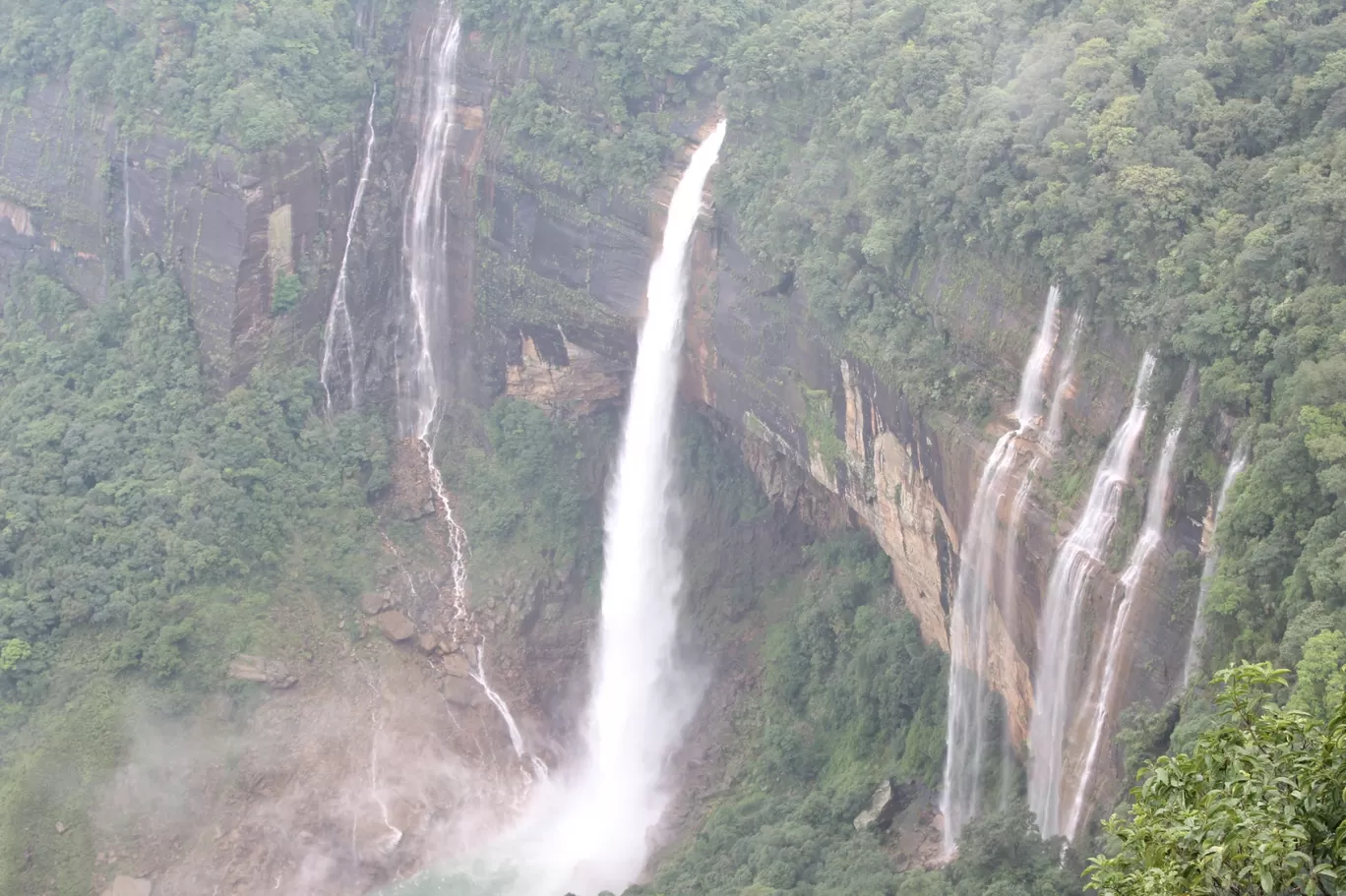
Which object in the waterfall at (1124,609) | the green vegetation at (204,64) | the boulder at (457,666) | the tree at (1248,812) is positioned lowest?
the boulder at (457,666)

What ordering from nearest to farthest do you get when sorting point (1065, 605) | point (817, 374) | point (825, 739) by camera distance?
point (1065, 605) → point (817, 374) → point (825, 739)

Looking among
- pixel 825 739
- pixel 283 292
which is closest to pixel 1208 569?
pixel 825 739

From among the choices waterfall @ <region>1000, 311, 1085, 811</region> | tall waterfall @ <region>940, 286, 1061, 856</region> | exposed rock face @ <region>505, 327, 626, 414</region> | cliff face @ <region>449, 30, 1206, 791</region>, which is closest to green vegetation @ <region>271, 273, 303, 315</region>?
cliff face @ <region>449, 30, 1206, 791</region>

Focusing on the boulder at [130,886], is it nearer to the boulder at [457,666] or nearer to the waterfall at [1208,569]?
the boulder at [457,666]

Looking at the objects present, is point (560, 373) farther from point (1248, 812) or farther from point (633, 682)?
point (1248, 812)

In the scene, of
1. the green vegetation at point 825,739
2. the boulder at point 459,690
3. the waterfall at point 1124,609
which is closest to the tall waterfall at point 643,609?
the green vegetation at point 825,739

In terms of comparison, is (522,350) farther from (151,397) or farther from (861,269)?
A: (861,269)
